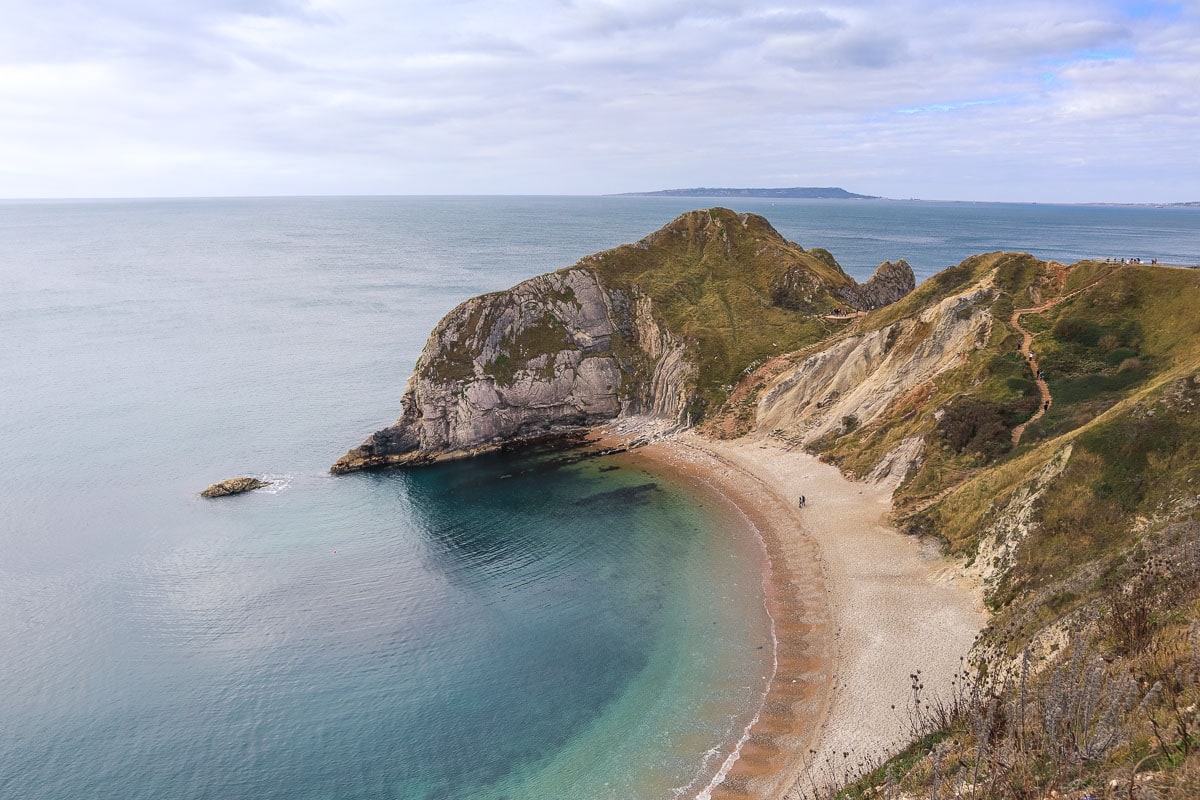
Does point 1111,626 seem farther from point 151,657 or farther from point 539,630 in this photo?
point 151,657

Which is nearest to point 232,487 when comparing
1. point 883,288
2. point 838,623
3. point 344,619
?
point 344,619

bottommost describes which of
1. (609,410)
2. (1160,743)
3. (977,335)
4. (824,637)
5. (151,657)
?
(151,657)

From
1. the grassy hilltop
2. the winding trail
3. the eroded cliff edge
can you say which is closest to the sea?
the eroded cliff edge

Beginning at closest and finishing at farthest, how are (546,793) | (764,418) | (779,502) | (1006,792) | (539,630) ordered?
(1006,792) < (546,793) < (539,630) < (779,502) < (764,418)

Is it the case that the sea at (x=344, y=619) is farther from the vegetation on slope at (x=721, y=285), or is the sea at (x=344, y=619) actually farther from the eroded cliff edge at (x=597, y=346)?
the vegetation on slope at (x=721, y=285)

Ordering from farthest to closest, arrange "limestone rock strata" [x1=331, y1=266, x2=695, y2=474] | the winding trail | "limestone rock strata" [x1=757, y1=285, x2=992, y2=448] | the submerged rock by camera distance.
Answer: "limestone rock strata" [x1=331, y1=266, x2=695, y2=474] < the submerged rock < "limestone rock strata" [x1=757, y1=285, x2=992, y2=448] < the winding trail

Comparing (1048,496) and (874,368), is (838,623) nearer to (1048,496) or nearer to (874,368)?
(1048,496)

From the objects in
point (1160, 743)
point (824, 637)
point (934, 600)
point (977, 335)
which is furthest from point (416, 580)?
point (977, 335)

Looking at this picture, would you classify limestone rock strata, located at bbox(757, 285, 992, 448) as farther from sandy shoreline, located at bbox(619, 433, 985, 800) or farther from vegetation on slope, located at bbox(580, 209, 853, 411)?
sandy shoreline, located at bbox(619, 433, 985, 800)

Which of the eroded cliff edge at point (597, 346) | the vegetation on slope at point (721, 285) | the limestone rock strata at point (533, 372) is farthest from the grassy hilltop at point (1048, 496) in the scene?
the limestone rock strata at point (533, 372)
